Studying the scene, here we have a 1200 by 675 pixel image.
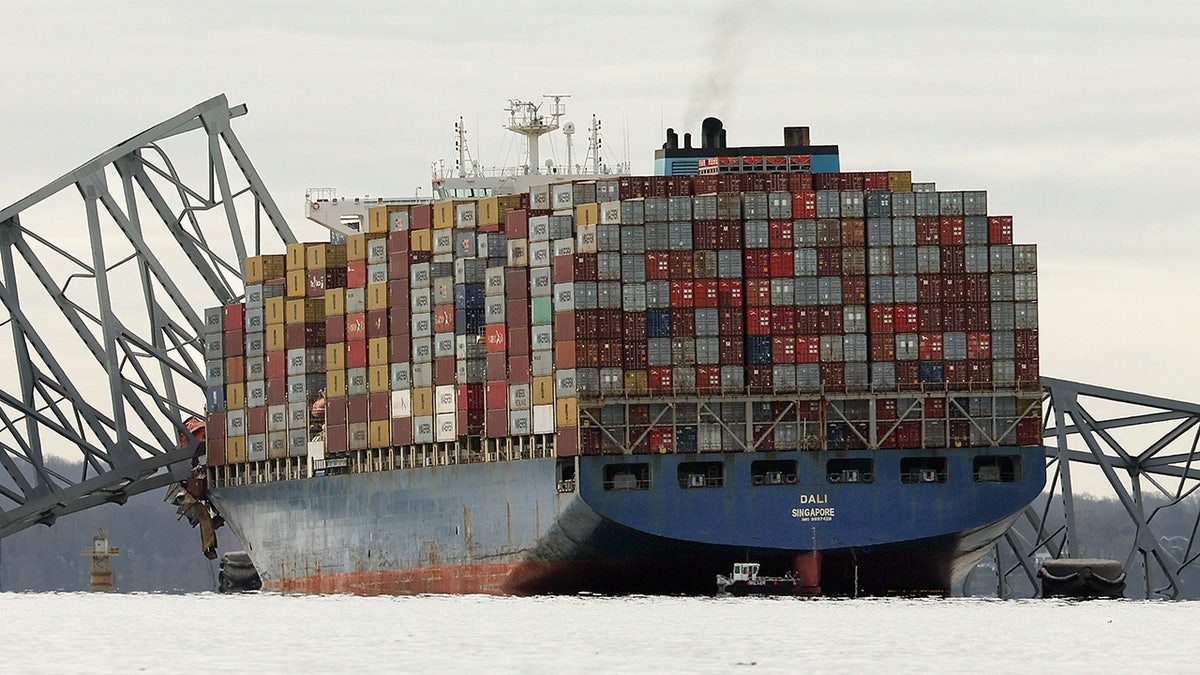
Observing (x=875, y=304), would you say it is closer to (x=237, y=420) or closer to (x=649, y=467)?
(x=649, y=467)

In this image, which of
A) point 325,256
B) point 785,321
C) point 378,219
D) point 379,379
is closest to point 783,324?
point 785,321

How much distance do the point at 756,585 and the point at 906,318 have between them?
9.97 m

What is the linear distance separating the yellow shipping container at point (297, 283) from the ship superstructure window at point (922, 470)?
2724 cm

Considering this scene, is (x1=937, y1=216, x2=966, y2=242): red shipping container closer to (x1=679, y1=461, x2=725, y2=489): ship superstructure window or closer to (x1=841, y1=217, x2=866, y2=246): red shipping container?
(x1=841, y1=217, x2=866, y2=246): red shipping container

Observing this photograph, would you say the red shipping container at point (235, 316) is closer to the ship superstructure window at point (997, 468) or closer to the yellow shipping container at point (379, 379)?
the yellow shipping container at point (379, 379)

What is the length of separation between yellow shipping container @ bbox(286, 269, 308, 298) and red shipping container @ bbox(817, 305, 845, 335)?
82.3 feet

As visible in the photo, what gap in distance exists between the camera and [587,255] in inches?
3644

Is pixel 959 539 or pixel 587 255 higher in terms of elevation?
pixel 587 255

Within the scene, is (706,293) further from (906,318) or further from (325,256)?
(325,256)

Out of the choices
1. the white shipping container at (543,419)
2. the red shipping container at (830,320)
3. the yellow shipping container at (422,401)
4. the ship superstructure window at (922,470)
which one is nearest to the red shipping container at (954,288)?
the red shipping container at (830,320)

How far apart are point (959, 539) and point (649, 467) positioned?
10337 mm

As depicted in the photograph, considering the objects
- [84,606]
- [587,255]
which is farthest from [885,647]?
[84,606]

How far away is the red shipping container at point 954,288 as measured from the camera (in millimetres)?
92375

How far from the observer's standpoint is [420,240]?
3984 inches
